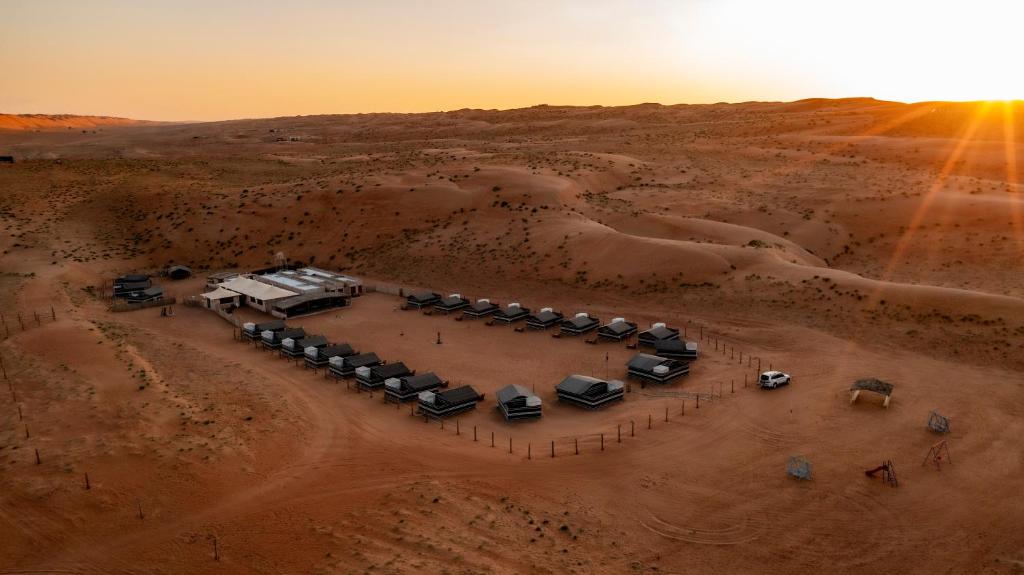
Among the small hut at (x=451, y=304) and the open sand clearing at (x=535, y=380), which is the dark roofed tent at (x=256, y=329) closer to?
the open sand clearing at (x=535, y=380)

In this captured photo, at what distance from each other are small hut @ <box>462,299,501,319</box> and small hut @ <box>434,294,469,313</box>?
911 mm

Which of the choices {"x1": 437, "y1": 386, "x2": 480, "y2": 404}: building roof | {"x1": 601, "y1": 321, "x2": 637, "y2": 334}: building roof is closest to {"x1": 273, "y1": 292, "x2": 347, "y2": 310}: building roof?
{"x1": 437, "y1": 386, "x2": 480, "y2": 404}: building roof

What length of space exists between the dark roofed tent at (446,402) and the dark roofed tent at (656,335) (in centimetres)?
1490

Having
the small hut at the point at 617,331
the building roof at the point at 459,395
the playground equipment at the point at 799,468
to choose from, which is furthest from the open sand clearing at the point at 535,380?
the small hut at the point at 617,331

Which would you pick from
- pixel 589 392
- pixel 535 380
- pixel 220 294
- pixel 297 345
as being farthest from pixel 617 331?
pixel 220 294

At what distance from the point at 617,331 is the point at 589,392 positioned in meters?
12.0

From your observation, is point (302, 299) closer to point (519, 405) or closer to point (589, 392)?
point (519, 405)

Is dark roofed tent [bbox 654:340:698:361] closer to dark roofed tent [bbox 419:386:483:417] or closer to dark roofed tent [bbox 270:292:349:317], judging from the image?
dark roofed tent [bbox 419:386:483:417]

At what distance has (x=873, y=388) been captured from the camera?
108 ft

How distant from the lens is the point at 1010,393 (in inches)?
1323

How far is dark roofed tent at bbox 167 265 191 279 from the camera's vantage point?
6875 centimetres

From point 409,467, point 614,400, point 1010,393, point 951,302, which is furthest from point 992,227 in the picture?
point 409,467

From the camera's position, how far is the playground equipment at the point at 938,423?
96.8ft

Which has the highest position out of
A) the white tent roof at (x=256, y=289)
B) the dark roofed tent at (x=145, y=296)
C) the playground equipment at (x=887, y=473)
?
the white tent roof at (x=256, y=289)
